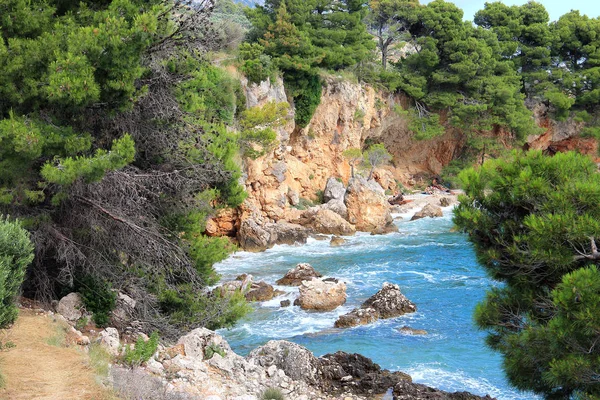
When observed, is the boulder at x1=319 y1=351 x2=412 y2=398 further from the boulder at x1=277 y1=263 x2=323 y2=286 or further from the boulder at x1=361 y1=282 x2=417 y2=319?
the boulder at x1=277 y1=263 x2=323 y2=286

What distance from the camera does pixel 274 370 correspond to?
31.0ft

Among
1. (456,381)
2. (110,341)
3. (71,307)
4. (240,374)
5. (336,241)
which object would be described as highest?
(71,307)

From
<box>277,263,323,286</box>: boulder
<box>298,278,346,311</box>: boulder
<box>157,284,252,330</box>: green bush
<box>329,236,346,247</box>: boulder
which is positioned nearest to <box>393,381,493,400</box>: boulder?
<box>157,284,252,330</box>: green bush

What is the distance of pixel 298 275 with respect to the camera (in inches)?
779

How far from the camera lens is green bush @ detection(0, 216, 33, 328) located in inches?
242

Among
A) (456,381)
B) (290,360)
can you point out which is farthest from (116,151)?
(456,381)

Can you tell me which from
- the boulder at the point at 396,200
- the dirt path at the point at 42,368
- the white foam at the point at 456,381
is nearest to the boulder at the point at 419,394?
the white foam at the point at 456,381

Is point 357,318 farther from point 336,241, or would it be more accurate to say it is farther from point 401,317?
point 336,241

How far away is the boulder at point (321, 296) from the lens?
1703cm

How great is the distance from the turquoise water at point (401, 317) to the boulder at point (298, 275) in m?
0.69

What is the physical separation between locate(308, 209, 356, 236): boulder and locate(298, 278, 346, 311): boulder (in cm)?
1068

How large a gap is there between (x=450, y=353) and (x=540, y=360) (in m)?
7.32

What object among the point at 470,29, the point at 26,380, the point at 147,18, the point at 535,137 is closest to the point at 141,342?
the point at 26,380

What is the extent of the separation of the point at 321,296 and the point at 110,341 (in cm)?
1020
